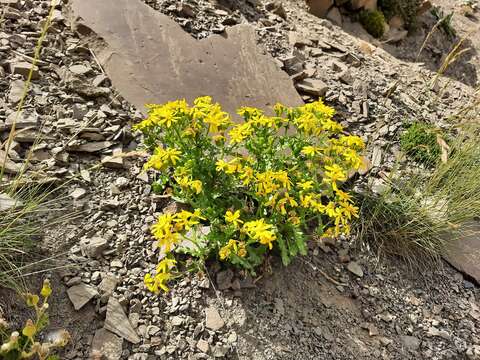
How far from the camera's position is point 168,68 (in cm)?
386

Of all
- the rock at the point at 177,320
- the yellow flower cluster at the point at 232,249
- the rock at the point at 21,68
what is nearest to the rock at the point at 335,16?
the rock at the point at 21,68

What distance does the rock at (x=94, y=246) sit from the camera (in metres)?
2.67

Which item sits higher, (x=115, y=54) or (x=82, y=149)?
(x=115, y=54)

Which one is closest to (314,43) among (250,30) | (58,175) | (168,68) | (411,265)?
(250,30)

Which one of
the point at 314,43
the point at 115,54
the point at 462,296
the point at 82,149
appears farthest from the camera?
the point at 314,43

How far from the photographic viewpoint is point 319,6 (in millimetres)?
6551

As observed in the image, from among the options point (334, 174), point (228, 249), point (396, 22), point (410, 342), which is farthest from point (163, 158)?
point (396, 22)

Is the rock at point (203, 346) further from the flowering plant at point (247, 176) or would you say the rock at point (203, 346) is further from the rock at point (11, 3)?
the rock at point (11, 3)

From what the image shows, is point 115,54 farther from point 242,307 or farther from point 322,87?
point 242,307

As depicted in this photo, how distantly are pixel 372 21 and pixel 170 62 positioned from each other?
4.54 metres

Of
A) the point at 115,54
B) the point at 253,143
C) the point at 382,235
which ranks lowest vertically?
the point at 382,235

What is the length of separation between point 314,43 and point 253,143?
2.78m

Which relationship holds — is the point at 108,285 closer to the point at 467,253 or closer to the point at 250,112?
the point at 250,112

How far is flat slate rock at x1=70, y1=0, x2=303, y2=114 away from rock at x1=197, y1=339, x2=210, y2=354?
183 cm
